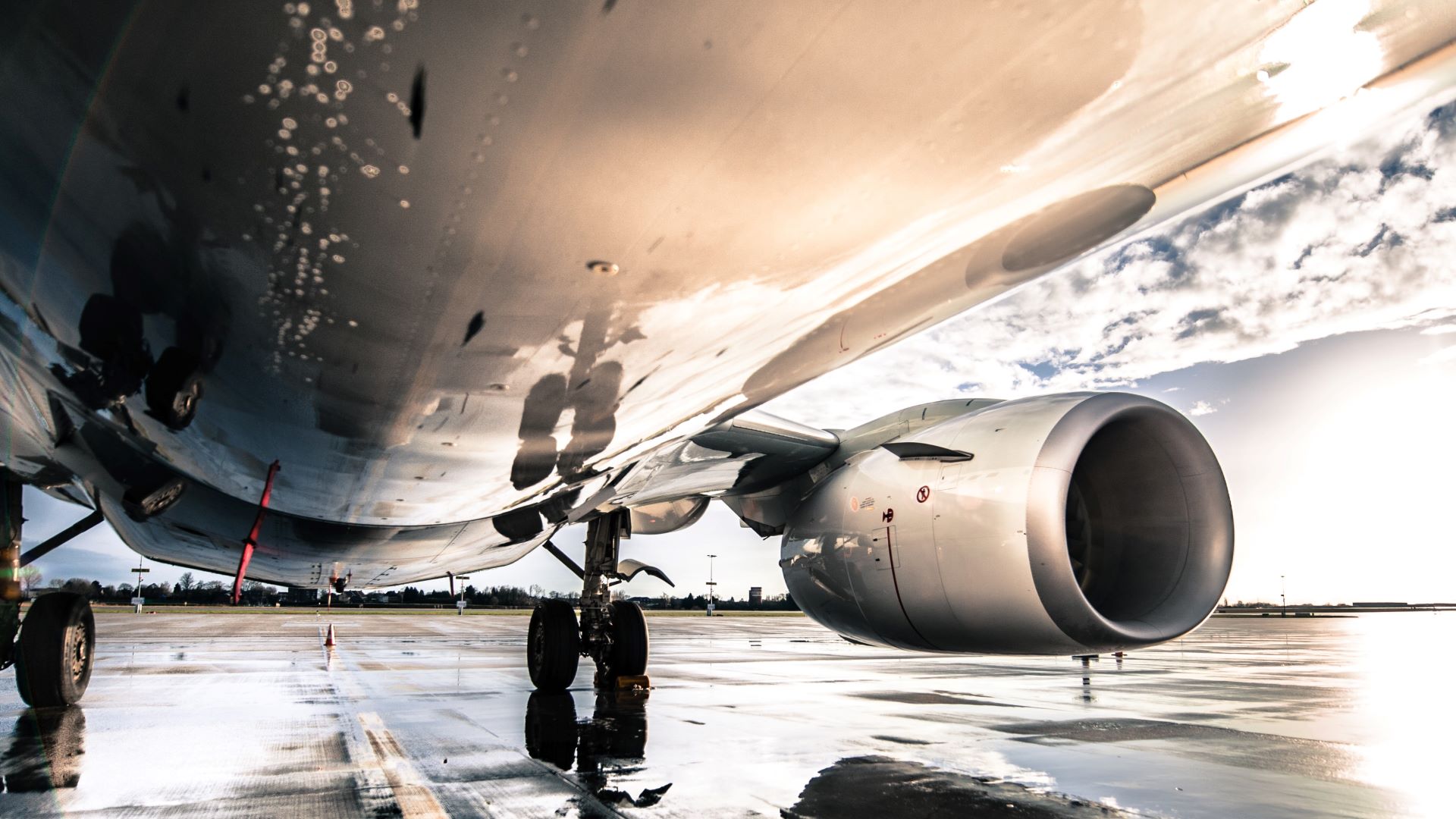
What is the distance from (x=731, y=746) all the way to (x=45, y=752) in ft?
13.1

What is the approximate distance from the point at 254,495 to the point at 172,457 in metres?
0.64

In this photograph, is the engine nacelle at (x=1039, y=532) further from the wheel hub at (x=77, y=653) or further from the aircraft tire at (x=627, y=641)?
the wheel hub at (x=77, y=653)

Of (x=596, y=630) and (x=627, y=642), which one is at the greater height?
(x=596, y=630)

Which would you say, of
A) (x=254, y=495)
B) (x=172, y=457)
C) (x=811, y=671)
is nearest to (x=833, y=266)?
(x=172, y=457)

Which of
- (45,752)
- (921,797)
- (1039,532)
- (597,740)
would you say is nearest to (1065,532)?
(1039,532)

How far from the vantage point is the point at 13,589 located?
6.83 metres

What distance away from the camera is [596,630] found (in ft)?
28.6

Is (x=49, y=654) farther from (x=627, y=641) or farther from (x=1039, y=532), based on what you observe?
(x=1039, y=532)

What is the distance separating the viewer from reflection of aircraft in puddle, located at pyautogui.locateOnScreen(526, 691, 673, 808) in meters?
4.08

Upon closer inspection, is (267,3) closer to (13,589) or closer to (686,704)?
(686,704)

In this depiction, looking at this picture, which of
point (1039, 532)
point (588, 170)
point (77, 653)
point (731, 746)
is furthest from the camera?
point (77, 653)

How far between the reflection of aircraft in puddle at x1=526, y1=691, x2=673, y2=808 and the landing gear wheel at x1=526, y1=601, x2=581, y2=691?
362mm

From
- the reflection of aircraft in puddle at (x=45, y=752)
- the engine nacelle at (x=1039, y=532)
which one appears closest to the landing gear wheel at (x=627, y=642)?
the engine nacelle at (x=1039, y=532)

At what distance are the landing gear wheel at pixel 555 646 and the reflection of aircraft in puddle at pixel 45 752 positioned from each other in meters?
3.56
